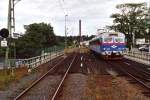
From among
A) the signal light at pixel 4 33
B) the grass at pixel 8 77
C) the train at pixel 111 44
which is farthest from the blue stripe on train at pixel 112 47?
the signal light at pixel 4 33

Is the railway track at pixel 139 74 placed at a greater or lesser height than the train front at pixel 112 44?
lesser

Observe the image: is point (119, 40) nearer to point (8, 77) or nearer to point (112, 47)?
point (112, 47)

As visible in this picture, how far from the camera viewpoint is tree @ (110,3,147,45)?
330 feet

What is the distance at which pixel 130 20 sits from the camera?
104312 millimetres

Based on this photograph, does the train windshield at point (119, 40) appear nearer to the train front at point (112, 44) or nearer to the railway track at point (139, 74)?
the train front at point (112, 44)

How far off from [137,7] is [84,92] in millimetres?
93196

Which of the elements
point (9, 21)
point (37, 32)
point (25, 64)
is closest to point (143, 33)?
point (37, 32)

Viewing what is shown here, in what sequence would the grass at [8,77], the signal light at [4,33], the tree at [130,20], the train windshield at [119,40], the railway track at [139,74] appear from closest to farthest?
the railway track at [139,74] → the grass at [8,77] → the signal light at [4,33] → the train windshield at [119,40] → the tree at [130,20]

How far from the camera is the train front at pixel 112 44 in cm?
5303

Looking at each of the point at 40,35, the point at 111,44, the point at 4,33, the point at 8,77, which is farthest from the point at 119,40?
the point at 40,35

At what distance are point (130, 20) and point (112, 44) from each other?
5208 cm

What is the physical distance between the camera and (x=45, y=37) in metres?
124

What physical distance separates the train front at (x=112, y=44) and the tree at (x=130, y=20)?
43.6 m

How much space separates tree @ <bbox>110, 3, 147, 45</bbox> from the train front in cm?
4357
